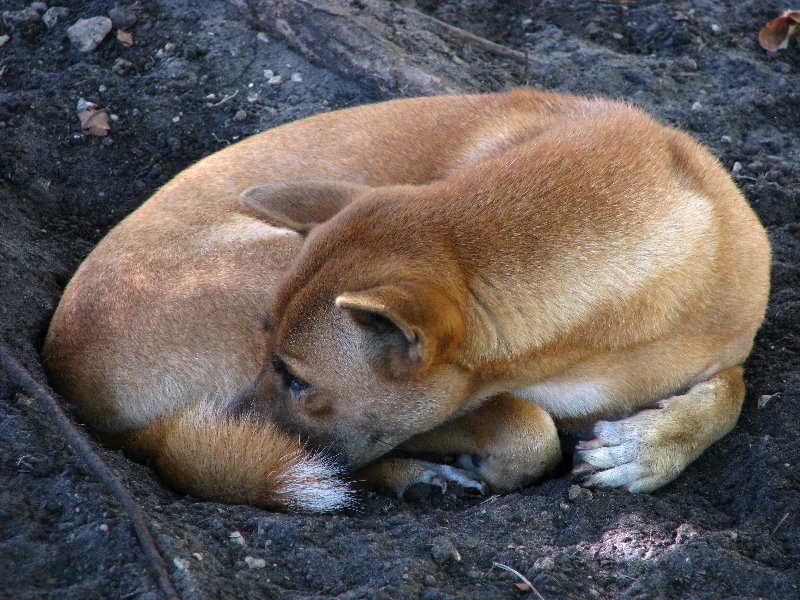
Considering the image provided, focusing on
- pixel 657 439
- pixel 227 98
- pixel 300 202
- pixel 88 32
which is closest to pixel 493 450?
pixel 657 439

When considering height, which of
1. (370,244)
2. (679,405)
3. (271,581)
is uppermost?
(370,244)

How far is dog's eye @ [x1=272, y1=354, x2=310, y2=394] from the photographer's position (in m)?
3.19

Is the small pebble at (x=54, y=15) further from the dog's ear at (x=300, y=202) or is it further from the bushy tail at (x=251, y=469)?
the bushy tail at (x=251, y=469)

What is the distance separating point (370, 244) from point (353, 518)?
3.81ft

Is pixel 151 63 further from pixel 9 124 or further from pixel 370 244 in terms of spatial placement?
pixel 370 244

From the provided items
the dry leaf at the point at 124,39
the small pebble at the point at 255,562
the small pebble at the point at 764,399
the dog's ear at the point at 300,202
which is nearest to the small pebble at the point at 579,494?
the small pebble at the point at 764,399

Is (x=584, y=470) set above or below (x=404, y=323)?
below

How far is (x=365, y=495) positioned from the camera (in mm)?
3387

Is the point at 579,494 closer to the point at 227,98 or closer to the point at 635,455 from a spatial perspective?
the point at 635,455

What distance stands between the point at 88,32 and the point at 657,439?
538cm

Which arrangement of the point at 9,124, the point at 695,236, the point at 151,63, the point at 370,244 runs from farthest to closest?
the point at 151,63
the point at 9,124
the point at 695,236
the point at 370,244

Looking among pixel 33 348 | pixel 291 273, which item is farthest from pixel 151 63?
pixel 291 273

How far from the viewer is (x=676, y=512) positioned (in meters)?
3.08

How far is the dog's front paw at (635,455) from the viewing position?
327 centimetres
